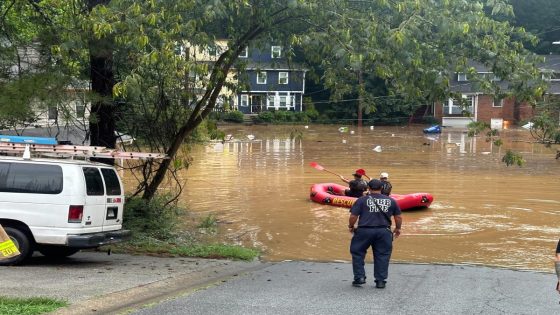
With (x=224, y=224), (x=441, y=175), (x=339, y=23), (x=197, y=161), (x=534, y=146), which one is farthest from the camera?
(x=534, y=146)

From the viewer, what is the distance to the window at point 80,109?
42.3 ft

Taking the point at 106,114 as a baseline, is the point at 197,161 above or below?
below

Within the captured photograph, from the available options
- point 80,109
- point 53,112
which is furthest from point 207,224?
point 53,112

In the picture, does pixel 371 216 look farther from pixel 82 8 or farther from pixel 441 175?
pixel 441 175

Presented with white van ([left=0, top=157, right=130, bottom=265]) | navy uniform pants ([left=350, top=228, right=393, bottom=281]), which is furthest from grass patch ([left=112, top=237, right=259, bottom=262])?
navy uniform pants ([left=350, top=228, right=393, bottom=281])

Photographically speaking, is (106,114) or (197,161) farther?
(197,161)

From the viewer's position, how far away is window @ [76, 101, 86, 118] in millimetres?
12891

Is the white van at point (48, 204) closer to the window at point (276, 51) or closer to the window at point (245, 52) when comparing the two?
the window at point (245, 52)

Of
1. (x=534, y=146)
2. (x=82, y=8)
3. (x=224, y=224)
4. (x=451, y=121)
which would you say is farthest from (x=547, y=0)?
(x=82, y=8)

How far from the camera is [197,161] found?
39.0 meters

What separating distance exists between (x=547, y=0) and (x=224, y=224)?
258 ft

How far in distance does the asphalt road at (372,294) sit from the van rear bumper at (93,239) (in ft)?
7.30

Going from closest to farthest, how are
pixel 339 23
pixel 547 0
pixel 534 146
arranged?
pixel 339 23 < pixel 534 146 < pixel 547 0

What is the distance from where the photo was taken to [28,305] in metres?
6.72
